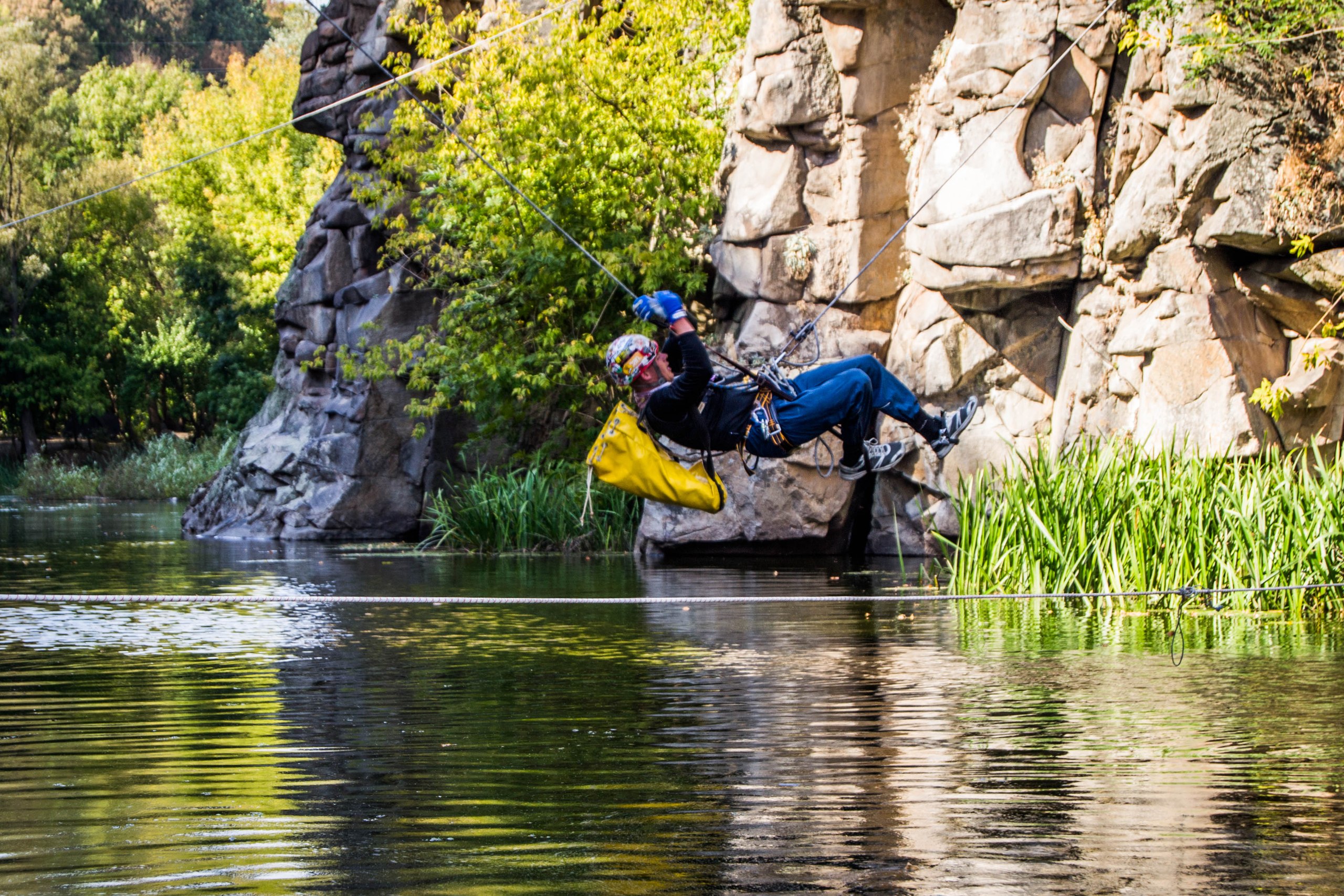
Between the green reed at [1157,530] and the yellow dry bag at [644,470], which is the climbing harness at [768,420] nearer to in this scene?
the yellow dry bag at [644,470]

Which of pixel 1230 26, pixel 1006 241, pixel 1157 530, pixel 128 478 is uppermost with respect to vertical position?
pixel 1230 26

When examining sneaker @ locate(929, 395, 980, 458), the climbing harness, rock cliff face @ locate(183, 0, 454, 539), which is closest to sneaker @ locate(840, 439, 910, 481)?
sneaker @ locate(929, 395, 980, 458)

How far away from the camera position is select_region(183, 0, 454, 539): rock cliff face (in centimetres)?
2791

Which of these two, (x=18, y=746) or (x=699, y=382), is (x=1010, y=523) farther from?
(x=18, y=746)

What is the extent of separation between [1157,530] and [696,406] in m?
4.97

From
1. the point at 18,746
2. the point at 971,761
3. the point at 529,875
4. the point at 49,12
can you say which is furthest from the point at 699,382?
the point at 49,12

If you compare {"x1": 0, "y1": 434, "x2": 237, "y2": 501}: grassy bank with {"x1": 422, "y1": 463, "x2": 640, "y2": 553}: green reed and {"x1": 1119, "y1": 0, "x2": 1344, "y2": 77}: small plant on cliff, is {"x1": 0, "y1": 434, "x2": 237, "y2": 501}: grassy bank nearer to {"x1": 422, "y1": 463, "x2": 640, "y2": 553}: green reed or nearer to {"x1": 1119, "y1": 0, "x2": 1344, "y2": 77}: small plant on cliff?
{"x1": 422, "y1": 463, "x2": 640, "y2": 553}: green reed

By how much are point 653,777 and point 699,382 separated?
4011 millimetres

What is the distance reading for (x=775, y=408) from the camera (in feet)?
34.9

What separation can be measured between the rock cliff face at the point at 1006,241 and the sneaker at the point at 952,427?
243 inches

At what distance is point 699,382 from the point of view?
10102 millimetres

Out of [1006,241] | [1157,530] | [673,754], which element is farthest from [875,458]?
[1006,241]

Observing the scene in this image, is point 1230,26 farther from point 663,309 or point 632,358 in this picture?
point 663,309

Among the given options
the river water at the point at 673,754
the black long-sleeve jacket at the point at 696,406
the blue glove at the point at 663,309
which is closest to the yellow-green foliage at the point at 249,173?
the river water at the point at 673,754
